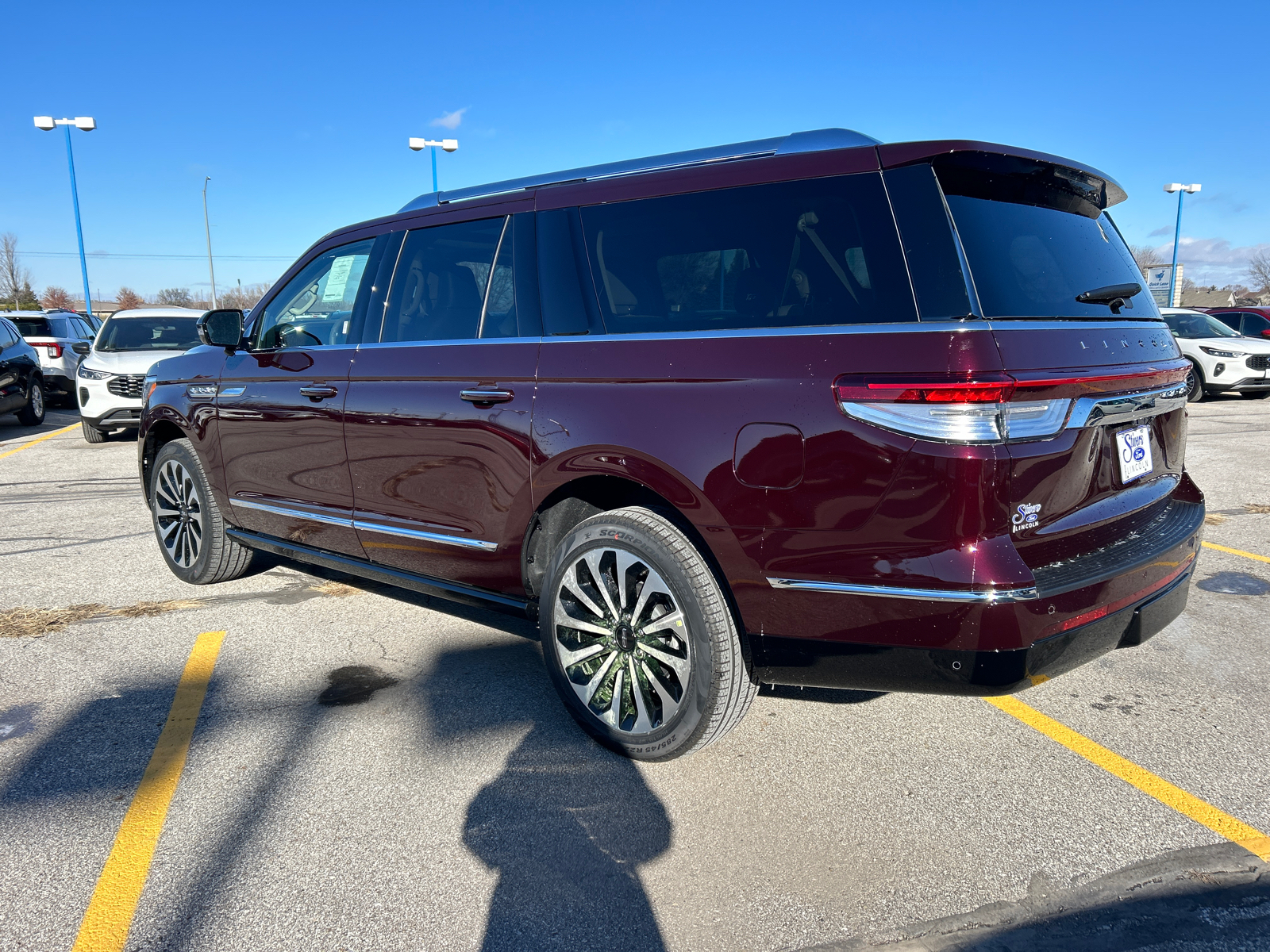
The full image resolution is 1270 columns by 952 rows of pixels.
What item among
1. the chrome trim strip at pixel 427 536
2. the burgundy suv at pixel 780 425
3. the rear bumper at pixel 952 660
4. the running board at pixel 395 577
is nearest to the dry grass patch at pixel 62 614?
the running board at pixel 395 577

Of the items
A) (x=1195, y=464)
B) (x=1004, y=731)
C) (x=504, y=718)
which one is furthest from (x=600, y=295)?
(x=1195, y=464)

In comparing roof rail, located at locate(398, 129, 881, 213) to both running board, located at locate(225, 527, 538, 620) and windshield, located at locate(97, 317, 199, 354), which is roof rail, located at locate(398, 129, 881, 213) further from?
windshield, located at locate(97, 317, 199, 354)

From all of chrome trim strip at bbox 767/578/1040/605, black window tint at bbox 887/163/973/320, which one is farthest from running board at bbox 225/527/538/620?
black window tint at bbox 887/163/973/320

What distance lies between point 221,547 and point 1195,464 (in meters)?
8.81

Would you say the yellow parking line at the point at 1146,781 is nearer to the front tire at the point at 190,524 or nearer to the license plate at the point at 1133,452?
the license plate at the point at 1133,452

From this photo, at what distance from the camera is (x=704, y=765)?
3064mm

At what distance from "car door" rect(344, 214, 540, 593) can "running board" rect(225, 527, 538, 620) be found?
0.04 meters

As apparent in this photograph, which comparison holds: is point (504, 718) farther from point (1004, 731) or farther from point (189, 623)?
point (189, 623)

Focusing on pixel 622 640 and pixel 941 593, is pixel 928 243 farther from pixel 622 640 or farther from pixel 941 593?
pixel 622 640

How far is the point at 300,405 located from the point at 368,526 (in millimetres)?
707

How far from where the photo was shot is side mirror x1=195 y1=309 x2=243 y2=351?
4594 mm

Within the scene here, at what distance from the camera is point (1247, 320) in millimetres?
18797

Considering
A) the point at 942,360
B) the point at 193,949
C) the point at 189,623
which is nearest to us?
the point at 193,949

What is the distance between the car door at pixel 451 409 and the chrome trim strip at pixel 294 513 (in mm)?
136
